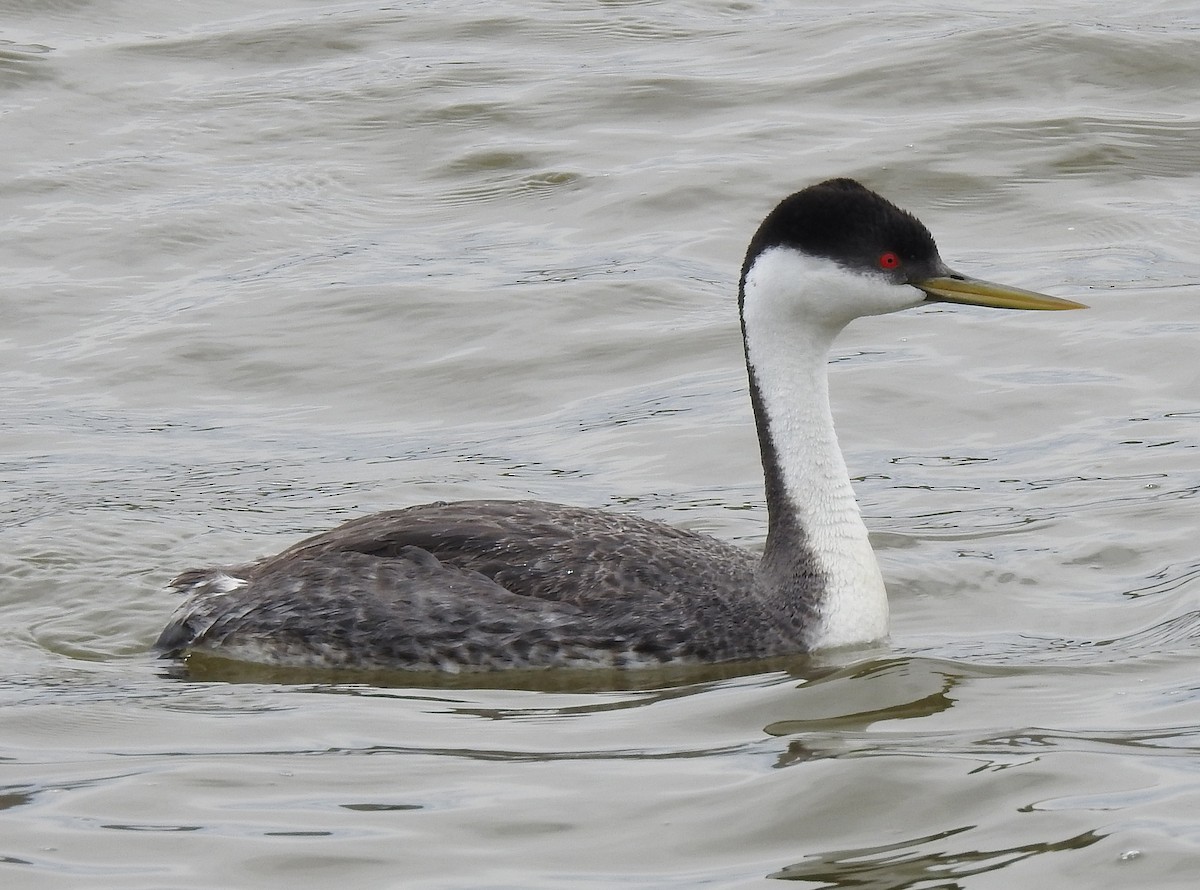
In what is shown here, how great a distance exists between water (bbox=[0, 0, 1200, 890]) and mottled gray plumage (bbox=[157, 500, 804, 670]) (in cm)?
16

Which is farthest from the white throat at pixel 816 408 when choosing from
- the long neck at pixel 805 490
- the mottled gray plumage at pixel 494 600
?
the mottled gray plumage at pixel 494 600

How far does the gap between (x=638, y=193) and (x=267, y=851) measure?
364 inches

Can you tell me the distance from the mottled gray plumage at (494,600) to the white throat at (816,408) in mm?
241

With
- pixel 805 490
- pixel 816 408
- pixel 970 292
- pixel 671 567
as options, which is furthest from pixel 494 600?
pixel 970 292

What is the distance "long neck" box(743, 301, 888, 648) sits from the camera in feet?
26.3

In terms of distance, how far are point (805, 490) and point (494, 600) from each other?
4.21 feet

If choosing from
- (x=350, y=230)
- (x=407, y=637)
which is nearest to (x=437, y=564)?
(x=407, y=637)

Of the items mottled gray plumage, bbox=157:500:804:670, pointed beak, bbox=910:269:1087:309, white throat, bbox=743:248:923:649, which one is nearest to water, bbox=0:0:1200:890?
mottled gray plumage, bbox=157:500:804:670

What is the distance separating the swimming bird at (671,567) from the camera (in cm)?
788

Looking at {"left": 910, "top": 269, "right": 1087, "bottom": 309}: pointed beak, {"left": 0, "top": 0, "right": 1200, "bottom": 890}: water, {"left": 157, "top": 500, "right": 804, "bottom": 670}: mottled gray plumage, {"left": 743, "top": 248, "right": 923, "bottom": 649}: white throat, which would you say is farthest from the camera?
{"left": 910, "top": 269, "right": 1087, "bottom": 309}: pointed beak

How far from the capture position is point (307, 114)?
16.4m

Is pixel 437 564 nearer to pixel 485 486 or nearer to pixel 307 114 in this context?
pixel 485 486

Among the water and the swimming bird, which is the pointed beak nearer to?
the swimming bird

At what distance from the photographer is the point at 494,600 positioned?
7.95 metres
